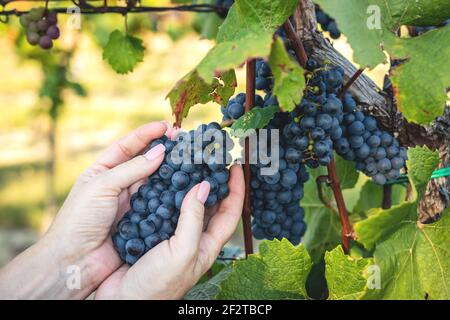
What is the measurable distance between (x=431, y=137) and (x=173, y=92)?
577 millimetres

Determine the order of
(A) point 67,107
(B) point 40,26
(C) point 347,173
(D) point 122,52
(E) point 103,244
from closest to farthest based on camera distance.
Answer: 1. (E) point 103,244
2. (C) point 347,173
3. (B) point 40,26
4. (D) point 122,52
5. (A) point 67,107

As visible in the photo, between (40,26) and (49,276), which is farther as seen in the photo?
(40,26)

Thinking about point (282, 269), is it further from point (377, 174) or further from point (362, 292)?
point (377, 174)

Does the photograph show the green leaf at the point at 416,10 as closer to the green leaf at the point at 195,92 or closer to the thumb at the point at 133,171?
the green leaf at the point at 195,92

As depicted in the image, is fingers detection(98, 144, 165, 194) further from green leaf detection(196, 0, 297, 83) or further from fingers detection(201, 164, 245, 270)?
green leaf detection(196, 0, 297, 83)

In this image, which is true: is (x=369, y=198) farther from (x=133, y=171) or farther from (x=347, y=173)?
(x=133, y=171)

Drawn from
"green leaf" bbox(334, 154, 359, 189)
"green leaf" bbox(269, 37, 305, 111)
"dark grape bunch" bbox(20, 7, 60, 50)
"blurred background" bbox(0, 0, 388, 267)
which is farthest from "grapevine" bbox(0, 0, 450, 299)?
"blurred background" bbox(0, 0, 388, 267)

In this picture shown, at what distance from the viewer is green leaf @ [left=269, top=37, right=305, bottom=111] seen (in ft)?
2.78

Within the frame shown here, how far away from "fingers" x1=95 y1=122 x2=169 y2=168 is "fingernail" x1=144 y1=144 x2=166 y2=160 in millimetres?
115

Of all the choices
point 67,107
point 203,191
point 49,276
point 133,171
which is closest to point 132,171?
point 133,171

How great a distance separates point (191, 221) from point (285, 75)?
1.06ft

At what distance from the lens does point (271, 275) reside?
1.10 metres

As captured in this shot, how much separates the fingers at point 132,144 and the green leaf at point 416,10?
50 cm

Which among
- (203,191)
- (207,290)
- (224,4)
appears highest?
(224,4)
